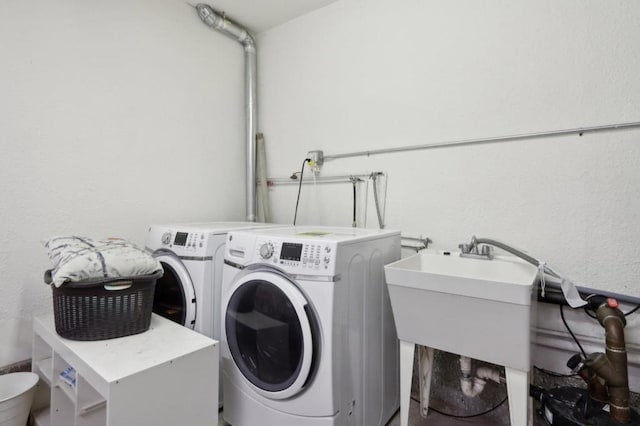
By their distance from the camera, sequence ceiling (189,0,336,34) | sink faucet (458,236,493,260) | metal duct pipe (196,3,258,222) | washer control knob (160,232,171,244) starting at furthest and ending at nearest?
1. metal duct pipe (196,3,258,222)
2. ceiling (189,0,336,34)
3. washer control knob (160,232,171,244)
4. sink faucet (458,236,493,260)

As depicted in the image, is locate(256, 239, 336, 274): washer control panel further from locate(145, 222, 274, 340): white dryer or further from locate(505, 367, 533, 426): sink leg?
locate(505, 367, 533, 426): sink leg

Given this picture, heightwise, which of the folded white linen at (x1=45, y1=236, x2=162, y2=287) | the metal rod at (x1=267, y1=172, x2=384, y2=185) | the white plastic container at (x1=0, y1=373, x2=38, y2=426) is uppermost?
the metal rod at (x1=267, y1=172, x2=384, y2=185)

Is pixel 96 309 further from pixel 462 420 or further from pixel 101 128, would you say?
pixel 462 420

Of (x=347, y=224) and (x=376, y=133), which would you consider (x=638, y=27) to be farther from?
(x=347, y=224)

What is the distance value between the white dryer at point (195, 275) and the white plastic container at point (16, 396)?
24.3 inches

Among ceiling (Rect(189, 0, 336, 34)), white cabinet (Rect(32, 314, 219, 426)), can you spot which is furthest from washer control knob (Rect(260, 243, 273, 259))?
ceiling (Rect(189, 0, 336, 34))

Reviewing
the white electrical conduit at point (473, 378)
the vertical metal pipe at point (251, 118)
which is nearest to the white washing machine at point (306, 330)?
the white electrical conduit at point (473, 378)

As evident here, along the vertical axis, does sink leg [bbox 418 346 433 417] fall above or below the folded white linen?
below

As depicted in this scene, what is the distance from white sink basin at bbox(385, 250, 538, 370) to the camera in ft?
3.49

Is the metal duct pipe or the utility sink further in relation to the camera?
the metal duct pipe

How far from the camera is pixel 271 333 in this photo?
4.37 ft

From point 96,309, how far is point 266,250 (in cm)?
70

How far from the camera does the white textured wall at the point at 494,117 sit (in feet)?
4.43

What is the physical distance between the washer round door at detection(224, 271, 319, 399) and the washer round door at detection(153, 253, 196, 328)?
0.25 m
